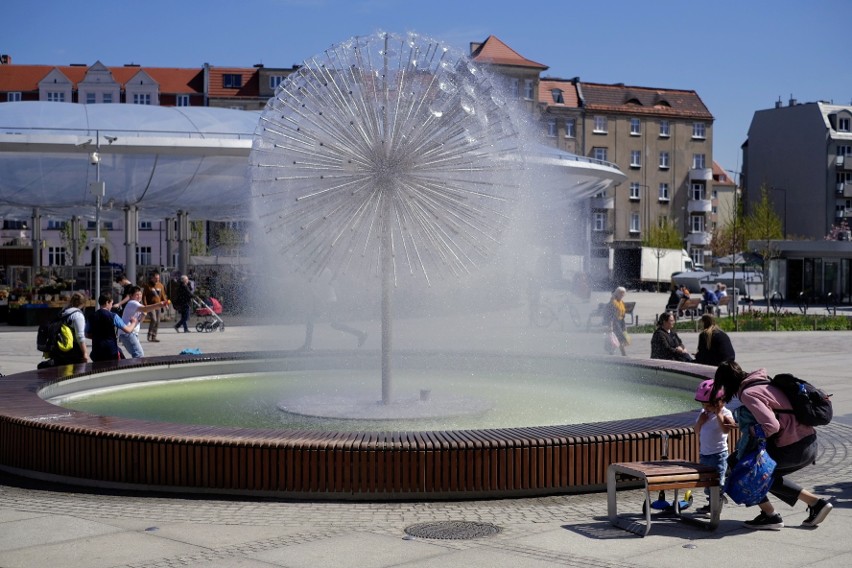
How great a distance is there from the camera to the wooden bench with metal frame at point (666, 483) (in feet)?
Answer: 24.7

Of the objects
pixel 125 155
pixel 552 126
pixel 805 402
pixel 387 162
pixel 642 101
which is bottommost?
pixel 805 402

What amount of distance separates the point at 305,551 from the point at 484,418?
5198 mm

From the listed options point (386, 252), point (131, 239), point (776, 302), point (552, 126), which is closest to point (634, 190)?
point (552, 126)

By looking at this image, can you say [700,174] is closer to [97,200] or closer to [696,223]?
[696,223]

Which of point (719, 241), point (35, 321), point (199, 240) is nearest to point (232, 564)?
point (35, 321)

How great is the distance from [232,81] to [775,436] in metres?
94.6

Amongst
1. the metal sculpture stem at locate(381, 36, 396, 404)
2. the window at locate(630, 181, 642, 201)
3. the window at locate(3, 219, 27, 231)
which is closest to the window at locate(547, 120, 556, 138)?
the window at locate(630, 181, 642, 201)

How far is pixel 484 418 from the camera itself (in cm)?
1195

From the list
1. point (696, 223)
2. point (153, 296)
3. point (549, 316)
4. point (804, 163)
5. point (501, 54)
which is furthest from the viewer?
point (696, 223)

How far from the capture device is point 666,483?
758 cm

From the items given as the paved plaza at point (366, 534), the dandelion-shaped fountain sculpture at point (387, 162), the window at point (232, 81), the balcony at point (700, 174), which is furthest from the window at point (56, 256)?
the paved plaza at point (366, 534)

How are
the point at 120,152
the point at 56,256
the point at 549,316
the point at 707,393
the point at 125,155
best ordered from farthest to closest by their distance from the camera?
1. the point at 56,256
2. the point at 125,155
3. the point at 120,152
4. the point at 549,316
5. the point at 707,393

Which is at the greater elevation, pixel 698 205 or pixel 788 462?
pixel 698 205

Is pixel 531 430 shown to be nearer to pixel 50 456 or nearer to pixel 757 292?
pixel 50 456
